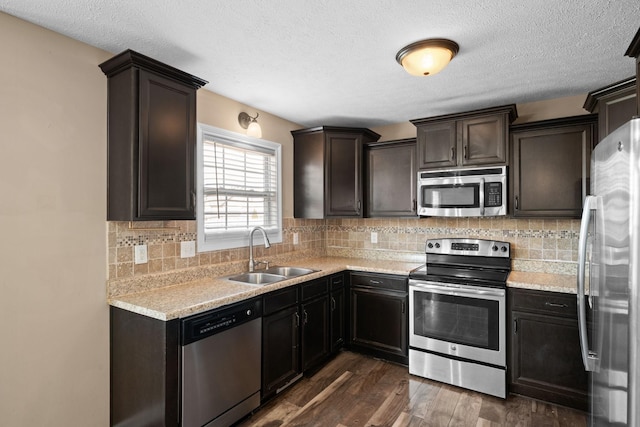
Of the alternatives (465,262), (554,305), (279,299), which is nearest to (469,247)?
(465,262)

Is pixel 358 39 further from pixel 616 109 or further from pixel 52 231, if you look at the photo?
pixel 52 231

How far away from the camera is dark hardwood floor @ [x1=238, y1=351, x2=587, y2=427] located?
231cm

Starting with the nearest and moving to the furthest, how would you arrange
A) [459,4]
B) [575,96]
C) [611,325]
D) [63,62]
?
[611,325], [459,4], [63,62], [575,96]

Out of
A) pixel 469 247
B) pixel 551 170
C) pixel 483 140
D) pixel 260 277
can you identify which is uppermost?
pixel 483 140

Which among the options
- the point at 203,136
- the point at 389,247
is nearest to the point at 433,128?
the point at 389,247

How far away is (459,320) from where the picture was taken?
2.79 m

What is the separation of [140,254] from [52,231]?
52 cm

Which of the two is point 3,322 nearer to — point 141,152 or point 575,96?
point 141,152

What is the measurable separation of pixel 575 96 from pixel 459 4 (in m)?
1.97

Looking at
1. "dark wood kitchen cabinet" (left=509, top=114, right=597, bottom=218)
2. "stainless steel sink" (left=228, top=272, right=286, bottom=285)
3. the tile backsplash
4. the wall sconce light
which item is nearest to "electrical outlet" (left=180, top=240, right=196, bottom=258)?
the tile backsplash

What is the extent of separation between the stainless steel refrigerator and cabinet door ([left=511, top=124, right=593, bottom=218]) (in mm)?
1340

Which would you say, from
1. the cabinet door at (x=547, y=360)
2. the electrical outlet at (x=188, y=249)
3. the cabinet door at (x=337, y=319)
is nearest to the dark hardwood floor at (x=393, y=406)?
the cabinet door at (x=547, y=360)

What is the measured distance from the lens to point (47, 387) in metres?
1.83

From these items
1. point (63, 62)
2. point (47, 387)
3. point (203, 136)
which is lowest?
point (47, 387)
